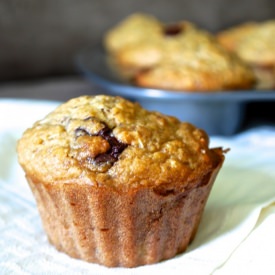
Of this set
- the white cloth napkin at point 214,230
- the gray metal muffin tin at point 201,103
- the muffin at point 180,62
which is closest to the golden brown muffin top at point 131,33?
the muffin at point 180,62

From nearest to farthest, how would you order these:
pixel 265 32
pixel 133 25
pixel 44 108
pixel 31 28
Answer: pixel 44 108 → pixel 265 32 → pixel 133 25 → pixel 31 28

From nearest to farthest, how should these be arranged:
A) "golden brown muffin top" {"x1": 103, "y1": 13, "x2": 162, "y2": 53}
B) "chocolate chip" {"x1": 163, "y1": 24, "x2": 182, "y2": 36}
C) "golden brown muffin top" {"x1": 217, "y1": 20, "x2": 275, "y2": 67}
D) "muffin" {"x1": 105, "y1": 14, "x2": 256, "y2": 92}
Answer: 1. "muffin" {"x1": 105, "y1": 14, "x2": 256, "y2": 92}
2. "golden brown muffin top" {"x1": 217, "y1": 20, "x2": 275, "y2": 67}
3. "chocolate chip" {"x1": 163, "y1": 24, "x2": 182, "y2": 36}
4. "golden brown muffin top" {"x1": 103, "y1": 13, "x2": 162, "y2": 53}

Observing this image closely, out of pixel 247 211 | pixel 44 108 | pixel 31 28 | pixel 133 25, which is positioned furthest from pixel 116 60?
pixel 247 211

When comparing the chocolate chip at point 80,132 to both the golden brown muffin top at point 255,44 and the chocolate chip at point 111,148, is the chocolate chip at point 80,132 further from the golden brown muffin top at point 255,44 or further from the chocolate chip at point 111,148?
the golden brown muffin top at point 255,44

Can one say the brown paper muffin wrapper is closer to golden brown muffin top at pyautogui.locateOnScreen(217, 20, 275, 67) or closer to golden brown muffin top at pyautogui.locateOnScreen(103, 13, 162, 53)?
golden brown muffin top at pyautogui.locateOnScreen(217, 20, 275, 67)

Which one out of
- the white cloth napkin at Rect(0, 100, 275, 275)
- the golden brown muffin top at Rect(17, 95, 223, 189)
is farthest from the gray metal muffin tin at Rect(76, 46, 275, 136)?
the golden brown muffin top at Rect(17, 95, 223, 189)

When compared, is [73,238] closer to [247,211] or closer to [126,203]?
[126,203]

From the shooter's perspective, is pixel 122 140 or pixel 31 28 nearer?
pixel 122 140
